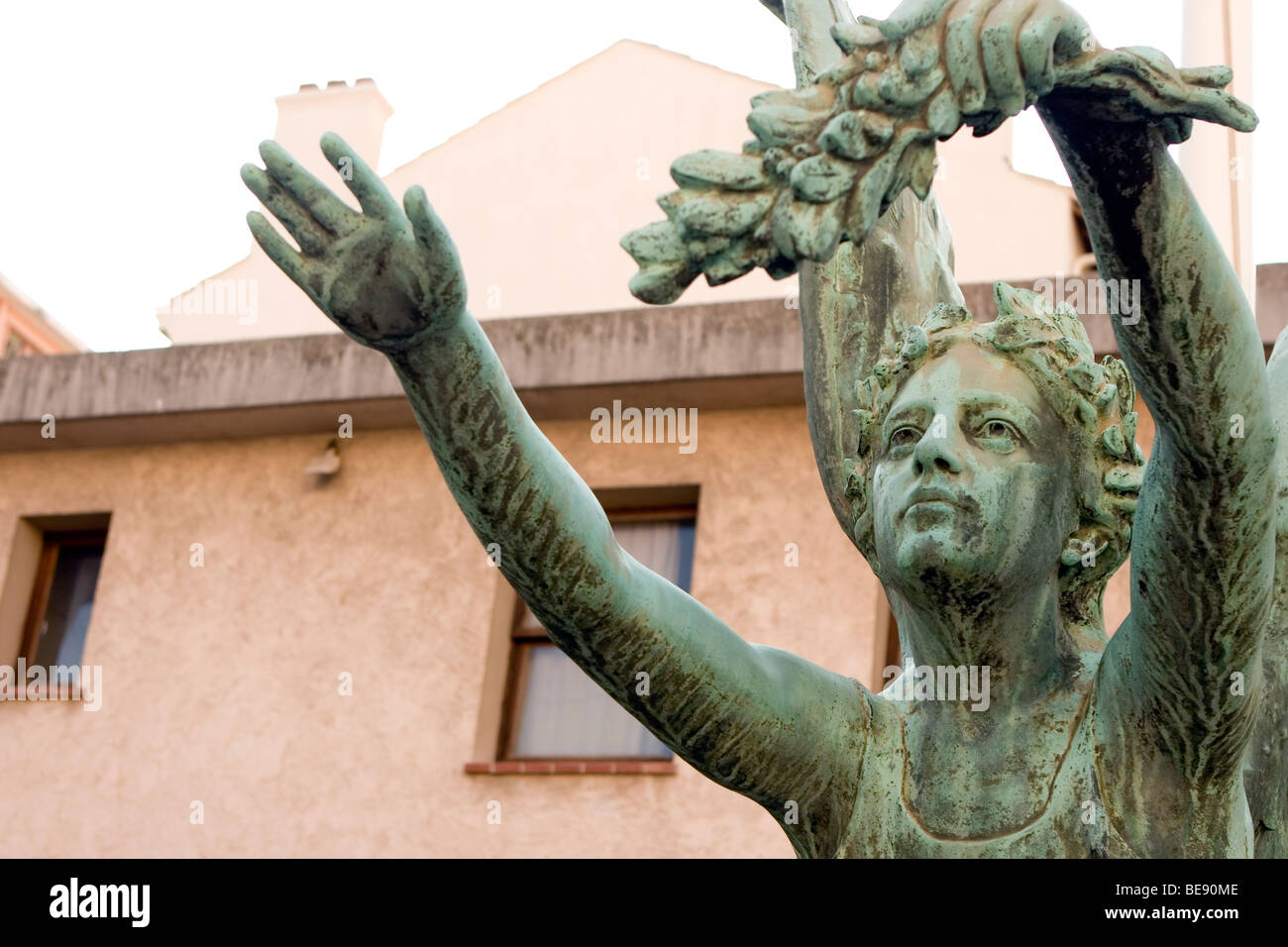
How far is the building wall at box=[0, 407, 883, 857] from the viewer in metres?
13.3

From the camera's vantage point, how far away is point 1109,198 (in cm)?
275

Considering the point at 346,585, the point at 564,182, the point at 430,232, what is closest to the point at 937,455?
the point at 430,232

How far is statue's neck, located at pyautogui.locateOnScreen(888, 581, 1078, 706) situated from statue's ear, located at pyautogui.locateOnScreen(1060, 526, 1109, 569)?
1.8 inches

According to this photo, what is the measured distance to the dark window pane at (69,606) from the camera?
1570 centimetres

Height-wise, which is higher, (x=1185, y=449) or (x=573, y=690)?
(x=573, y=690)

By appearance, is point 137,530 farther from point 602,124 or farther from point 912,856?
point 912,856

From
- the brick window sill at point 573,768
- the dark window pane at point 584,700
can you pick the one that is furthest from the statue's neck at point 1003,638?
the dark window pane at point 584,700

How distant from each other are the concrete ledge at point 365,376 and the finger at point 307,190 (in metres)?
8.97

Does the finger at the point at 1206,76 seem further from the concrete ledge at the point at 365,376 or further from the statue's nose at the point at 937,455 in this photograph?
the concrete ledge at the point at 365,376

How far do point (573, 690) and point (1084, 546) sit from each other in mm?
11068

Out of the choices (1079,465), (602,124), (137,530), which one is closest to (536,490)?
(1079,465)

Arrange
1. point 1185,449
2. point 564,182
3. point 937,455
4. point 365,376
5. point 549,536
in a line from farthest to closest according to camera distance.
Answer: point 564,182 < point 365,376 < point 937,455 < point 549,536 < point 1185,449

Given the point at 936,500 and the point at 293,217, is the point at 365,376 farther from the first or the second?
the point at 293,217

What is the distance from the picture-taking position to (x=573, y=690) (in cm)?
1416
